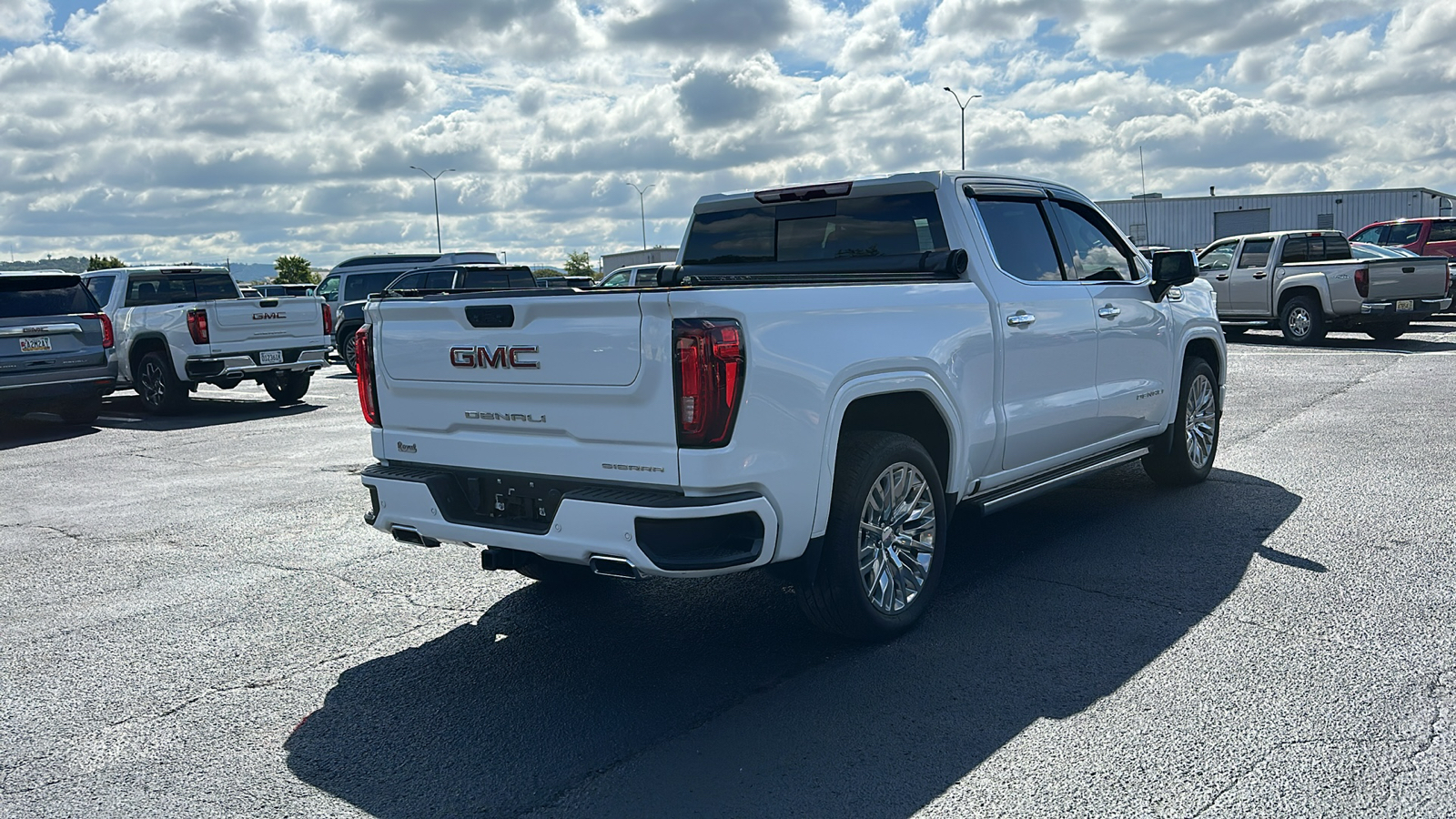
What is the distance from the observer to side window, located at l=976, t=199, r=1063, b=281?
18.9 ft

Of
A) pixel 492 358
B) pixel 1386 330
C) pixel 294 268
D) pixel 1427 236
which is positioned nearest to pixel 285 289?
pixel 1386 330

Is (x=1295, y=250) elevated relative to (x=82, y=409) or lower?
elevated

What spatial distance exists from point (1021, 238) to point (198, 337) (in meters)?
11.8

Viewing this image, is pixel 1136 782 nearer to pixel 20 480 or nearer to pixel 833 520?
pixel 833 520

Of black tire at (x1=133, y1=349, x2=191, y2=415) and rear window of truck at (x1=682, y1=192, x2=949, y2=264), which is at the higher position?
rear window of truck at (x1=682, y1=192, x2=949, y2=264)

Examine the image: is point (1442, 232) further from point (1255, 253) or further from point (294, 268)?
point (294, 268)

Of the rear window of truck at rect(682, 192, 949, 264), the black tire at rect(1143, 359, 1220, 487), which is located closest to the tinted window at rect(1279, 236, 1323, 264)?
the black tire at rect(1143, 359, 1220, 487)

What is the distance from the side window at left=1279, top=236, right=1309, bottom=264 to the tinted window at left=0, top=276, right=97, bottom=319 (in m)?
17.9

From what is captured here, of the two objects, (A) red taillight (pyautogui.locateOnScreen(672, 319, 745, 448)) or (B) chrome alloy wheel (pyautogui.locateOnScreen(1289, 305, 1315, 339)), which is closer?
(A) red taillight (pyautogui.locateOnScreen(672, 319, 745, 448))

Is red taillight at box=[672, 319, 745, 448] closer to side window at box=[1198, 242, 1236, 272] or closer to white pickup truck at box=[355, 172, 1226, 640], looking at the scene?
white pickup truck at box=[355, 172, 1226, 640]

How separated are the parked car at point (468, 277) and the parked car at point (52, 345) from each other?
6.43m

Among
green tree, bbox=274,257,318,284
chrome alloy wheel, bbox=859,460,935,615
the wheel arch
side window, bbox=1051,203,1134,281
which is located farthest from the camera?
green tree, bbox=274,257,318,284

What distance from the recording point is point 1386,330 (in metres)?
19.6

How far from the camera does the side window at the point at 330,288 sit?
26.3 metres
